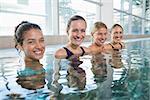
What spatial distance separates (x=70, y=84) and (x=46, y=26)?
5733 millimetres

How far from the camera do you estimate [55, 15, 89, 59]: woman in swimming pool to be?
3428mm

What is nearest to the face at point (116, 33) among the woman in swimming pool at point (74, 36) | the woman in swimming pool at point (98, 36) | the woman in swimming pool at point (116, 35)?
the woman in swimming pool at point (116, 35)

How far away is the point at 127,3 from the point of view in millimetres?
14508

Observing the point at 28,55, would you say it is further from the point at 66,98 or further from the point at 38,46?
the point at 66,98

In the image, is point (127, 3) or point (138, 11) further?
point (138, 11)

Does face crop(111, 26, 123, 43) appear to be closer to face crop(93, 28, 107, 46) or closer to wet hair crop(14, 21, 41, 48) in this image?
face crop(93, 28, 107, 46)

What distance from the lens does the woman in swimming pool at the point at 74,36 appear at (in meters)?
3.43

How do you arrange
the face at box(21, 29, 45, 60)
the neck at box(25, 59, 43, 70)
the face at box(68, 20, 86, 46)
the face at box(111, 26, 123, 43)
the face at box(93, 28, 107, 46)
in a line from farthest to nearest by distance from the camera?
the face at box(111, 26, 123, 43) → the face at box(93, 28, 107, 46) → the face at box(68, 20, 86, 46) → the neck at box(25, 59, 43, 70) → the face at box(21, 29, 45, 60)

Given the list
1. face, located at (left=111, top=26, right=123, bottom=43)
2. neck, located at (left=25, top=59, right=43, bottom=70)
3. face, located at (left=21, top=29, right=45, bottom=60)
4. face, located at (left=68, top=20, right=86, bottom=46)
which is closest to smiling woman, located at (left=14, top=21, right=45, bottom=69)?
face, located at (left=21, top=29, right=45, bottom=60)

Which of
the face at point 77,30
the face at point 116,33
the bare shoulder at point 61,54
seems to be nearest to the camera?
the face at point 77,30

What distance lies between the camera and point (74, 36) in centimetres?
346

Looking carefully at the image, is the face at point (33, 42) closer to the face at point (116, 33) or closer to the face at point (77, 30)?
the face at point (77, 30)

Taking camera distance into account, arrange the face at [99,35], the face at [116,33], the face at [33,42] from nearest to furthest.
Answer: the face at [33,42] → the face at [99,35] → the face at [116,33]

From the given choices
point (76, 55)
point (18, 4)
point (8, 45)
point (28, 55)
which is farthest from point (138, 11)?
point (28, 55)
